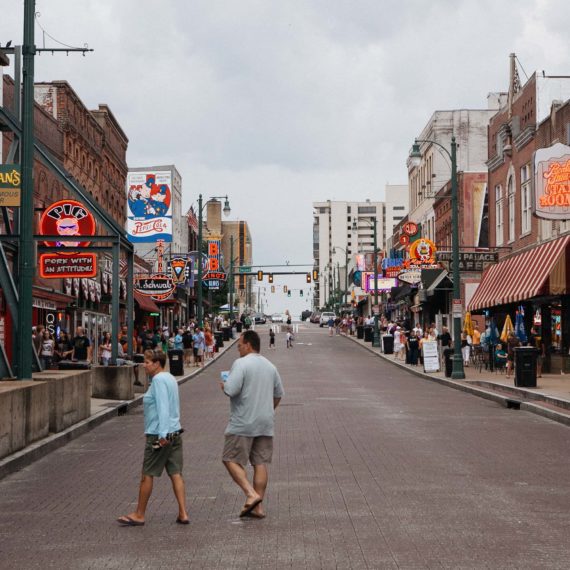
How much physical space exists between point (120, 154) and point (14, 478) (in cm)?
5030

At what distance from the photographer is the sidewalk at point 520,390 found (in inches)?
829

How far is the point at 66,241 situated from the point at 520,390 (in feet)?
39.5

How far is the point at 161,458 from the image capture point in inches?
352

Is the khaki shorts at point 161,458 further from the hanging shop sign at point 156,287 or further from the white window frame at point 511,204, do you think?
the white window frame at point 511,204

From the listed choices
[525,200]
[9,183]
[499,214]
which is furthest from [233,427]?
[499,214]

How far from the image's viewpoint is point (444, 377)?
34.1m

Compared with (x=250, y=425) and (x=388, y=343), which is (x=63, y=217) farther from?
(x=388, y=343)

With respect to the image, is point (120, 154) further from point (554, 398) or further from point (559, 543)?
point (559, 543)

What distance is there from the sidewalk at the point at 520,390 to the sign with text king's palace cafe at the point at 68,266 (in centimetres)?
1086

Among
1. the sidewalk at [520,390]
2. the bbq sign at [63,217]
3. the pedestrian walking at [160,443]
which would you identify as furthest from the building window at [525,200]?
the pedestrian walking at [160,443]

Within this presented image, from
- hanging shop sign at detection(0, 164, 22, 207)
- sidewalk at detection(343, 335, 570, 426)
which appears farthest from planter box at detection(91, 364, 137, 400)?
sidewalk at detection(343, 335, 570, 426)

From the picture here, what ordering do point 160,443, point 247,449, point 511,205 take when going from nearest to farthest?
point 160,443
point 247,449
point 511,205

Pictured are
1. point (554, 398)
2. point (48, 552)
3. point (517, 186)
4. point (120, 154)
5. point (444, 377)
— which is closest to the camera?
point (48, 552)

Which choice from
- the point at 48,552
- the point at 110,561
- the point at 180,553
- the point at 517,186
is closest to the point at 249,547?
the point at 180,553
